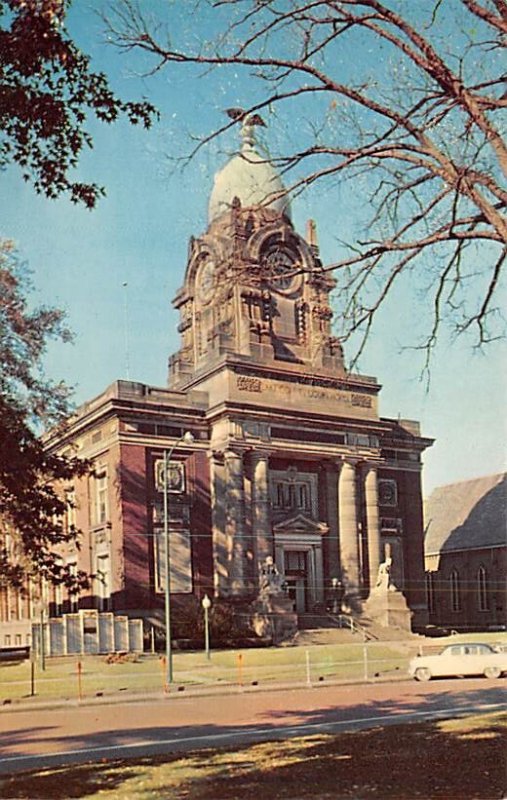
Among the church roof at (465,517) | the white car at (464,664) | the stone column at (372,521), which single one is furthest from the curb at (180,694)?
the church roof at (465,517)

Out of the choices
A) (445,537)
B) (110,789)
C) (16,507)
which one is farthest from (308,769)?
(445,537)

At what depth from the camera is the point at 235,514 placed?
123ft

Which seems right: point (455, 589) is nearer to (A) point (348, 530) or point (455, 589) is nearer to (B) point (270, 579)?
(A) point (348, 530)

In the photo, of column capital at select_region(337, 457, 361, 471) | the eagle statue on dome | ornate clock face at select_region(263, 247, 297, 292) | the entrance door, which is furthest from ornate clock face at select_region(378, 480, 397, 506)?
the eagle statue on dome

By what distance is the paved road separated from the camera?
44.9ft

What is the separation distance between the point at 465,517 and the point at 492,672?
83.8 ft

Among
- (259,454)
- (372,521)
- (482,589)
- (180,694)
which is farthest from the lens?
(482,589)

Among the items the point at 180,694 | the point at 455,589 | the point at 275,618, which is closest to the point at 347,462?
the point at 275,618

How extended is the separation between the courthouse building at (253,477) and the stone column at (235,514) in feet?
0.16

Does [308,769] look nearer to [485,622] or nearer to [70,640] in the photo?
[70,640]

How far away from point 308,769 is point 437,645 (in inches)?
746

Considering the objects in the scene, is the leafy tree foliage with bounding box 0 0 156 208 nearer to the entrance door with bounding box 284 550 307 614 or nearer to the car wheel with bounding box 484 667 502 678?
the car wheel with bounding box 484 667 502 678

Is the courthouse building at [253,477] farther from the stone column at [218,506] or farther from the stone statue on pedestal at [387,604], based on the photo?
the stone statue on pedestal at [387,604]

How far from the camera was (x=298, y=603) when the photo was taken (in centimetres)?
3678
